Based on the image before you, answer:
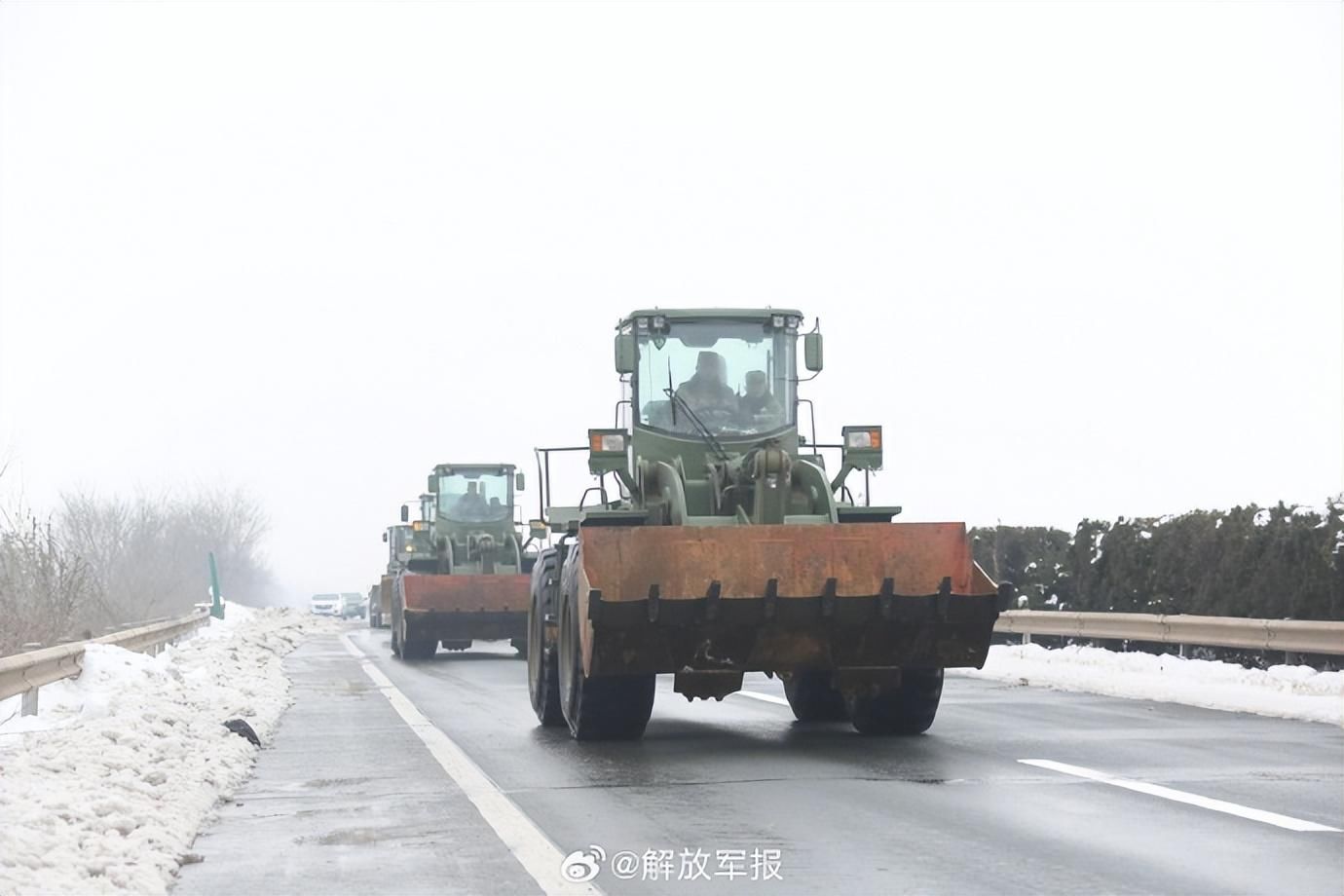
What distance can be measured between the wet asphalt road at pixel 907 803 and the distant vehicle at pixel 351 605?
68.9m

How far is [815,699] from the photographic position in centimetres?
1435

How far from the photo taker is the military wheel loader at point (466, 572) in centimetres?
2888

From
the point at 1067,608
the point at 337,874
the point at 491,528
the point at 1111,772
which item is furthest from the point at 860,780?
the point at 491,528

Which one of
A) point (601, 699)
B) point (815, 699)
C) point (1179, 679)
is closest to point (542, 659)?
point (601, 699)

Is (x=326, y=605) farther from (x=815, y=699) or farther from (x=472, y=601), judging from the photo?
(x=815, y=699)

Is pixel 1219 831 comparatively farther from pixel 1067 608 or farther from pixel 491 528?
pixel 491 528

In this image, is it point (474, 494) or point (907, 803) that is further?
point (474, 494)

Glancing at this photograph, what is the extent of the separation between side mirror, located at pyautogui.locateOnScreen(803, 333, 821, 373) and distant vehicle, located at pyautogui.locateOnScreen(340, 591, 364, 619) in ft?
231

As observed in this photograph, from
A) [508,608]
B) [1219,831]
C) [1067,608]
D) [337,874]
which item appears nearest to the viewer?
[337,874]

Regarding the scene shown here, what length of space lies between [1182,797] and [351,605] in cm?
7652

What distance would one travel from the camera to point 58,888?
20.8 ft

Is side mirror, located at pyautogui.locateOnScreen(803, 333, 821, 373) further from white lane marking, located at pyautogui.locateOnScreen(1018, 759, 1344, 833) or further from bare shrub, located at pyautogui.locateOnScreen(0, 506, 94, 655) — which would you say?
bare shrub, located at pyautogui.locateOnScreen(0, 506, 94, 655)

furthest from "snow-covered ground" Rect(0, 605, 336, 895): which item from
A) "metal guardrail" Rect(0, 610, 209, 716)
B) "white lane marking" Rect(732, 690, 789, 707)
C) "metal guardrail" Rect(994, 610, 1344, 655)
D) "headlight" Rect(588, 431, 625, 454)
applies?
"metal guardrail" Rect(994, 610, 1344, 655)

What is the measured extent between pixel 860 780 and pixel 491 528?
75.7 feet
